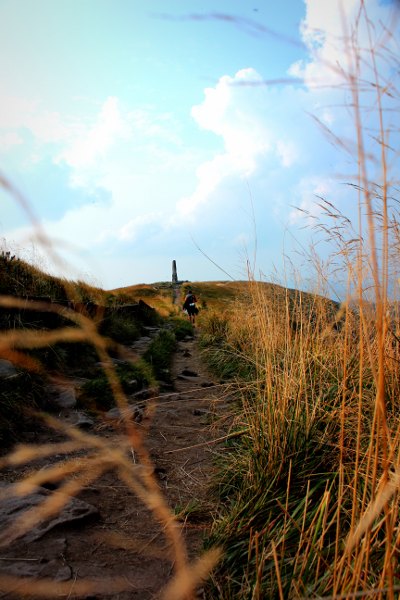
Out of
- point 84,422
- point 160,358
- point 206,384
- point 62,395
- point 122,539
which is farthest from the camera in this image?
point 160,358

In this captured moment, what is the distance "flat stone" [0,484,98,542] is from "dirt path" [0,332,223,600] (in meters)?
0.03

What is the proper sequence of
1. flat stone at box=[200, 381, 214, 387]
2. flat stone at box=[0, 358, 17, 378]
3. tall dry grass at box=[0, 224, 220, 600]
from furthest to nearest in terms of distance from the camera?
flat stone at box=[200, 381, 214, 387] → flat stone at box=[0, 358, 17, 378] → tall dry grass at box=[0, 224, 220, 600]

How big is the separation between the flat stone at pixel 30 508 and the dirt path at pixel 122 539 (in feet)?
0.10

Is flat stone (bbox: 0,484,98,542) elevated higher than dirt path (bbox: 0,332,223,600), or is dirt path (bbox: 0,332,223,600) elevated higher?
flat stone (bbox: 0,484,98,542)

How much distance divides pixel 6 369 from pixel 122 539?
2232 millimetres

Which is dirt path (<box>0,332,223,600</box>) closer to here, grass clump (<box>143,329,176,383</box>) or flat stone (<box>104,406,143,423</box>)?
flat stone (<box>104,406,143,423</box>)

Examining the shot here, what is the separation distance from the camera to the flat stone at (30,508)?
1.81 meters

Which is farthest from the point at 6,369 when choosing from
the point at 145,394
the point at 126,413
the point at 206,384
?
the point at 206,384

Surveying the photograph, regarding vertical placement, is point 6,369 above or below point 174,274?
below

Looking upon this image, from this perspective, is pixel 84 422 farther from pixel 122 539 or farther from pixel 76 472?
pixel 122 539

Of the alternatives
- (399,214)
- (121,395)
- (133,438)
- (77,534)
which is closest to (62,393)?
(121,395)

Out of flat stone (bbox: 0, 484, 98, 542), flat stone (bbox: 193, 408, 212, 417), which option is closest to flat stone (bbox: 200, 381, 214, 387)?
flat stone (bbox: 193, 408, 212, 417)

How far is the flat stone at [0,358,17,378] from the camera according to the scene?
3.53m

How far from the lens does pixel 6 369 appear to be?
3.59 meters
